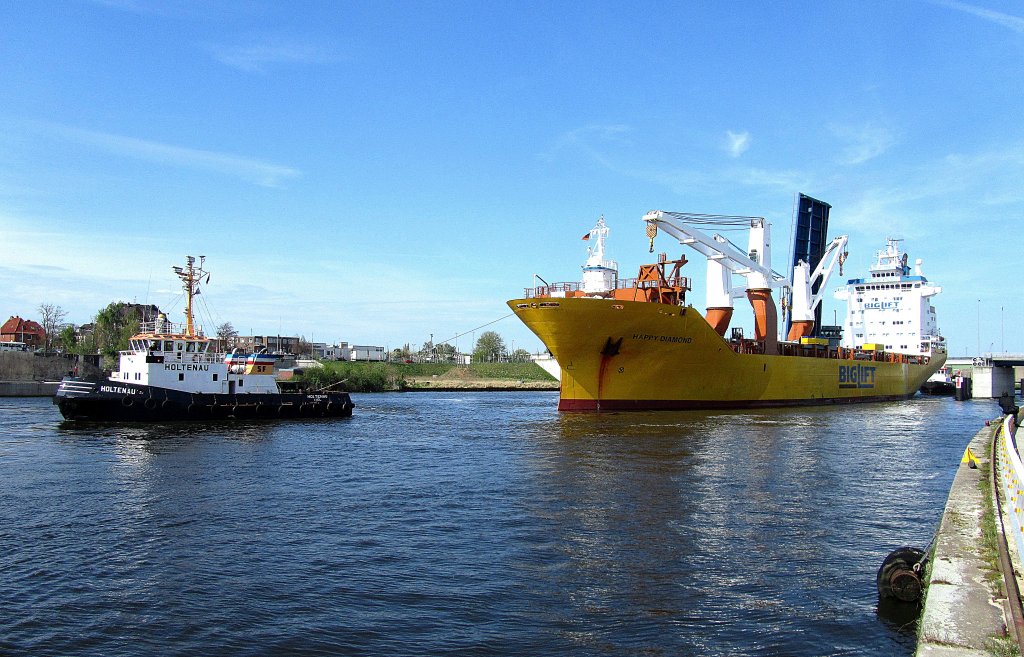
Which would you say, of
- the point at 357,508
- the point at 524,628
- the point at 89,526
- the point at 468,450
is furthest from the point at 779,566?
the point at 468,450

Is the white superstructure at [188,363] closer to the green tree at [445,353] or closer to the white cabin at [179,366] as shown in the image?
the white cabin at [179,366]

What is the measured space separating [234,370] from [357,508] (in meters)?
23.4

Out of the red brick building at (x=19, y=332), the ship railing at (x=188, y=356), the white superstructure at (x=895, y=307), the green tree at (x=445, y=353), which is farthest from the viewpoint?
the green tree at (x=445, y=353)

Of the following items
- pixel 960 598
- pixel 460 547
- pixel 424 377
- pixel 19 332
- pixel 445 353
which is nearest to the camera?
pixel 960 598

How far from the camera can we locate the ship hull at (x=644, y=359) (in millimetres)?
31328

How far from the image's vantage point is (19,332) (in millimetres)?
98125

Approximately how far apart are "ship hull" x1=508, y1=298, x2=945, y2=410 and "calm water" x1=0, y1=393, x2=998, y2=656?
9.39 metres

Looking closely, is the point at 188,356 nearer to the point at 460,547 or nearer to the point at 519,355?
the point at 460,547

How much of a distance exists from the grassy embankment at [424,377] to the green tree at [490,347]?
32760mm

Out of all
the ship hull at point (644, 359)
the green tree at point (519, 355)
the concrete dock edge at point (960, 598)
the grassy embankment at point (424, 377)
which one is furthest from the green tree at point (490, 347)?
the concrete dock edge at point (960, 598)

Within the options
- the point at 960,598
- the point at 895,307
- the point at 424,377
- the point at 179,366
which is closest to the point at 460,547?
the point at 960,598

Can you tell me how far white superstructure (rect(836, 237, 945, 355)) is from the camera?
62.3 m

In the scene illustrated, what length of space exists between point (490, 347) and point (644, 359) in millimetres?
106391

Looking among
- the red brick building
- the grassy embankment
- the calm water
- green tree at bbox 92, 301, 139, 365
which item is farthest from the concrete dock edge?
the red brick building
